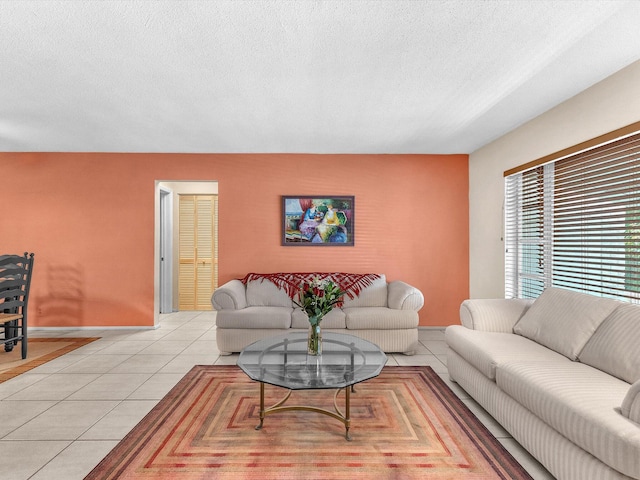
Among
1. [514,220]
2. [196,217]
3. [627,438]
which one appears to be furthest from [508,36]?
[196,217]

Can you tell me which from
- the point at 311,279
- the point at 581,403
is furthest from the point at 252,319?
the point at 581,403

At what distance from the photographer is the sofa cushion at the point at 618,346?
6.47 ft

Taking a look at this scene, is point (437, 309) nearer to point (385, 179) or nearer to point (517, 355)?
point (385, 179)

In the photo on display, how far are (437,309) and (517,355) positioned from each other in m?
2.64

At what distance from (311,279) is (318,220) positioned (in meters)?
0.89

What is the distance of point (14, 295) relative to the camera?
148 inches

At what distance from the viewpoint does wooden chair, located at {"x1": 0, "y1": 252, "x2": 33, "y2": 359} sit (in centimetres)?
368

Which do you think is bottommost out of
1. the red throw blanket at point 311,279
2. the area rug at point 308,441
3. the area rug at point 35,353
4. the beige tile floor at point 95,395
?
the area rug at point 35,353

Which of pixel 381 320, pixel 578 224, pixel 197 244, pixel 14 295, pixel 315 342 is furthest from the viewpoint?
pixel 197 244

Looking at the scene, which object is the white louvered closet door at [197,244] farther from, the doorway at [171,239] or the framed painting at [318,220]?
the framed painting at [318,220]

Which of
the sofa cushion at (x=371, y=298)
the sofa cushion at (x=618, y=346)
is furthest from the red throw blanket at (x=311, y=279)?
the sofa cushion at (x=618, y=346)

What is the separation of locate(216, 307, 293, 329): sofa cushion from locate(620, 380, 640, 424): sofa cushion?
2916mm

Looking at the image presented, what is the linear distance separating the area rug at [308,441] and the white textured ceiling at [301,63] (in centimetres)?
250

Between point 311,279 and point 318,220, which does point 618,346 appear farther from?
point 318,220
